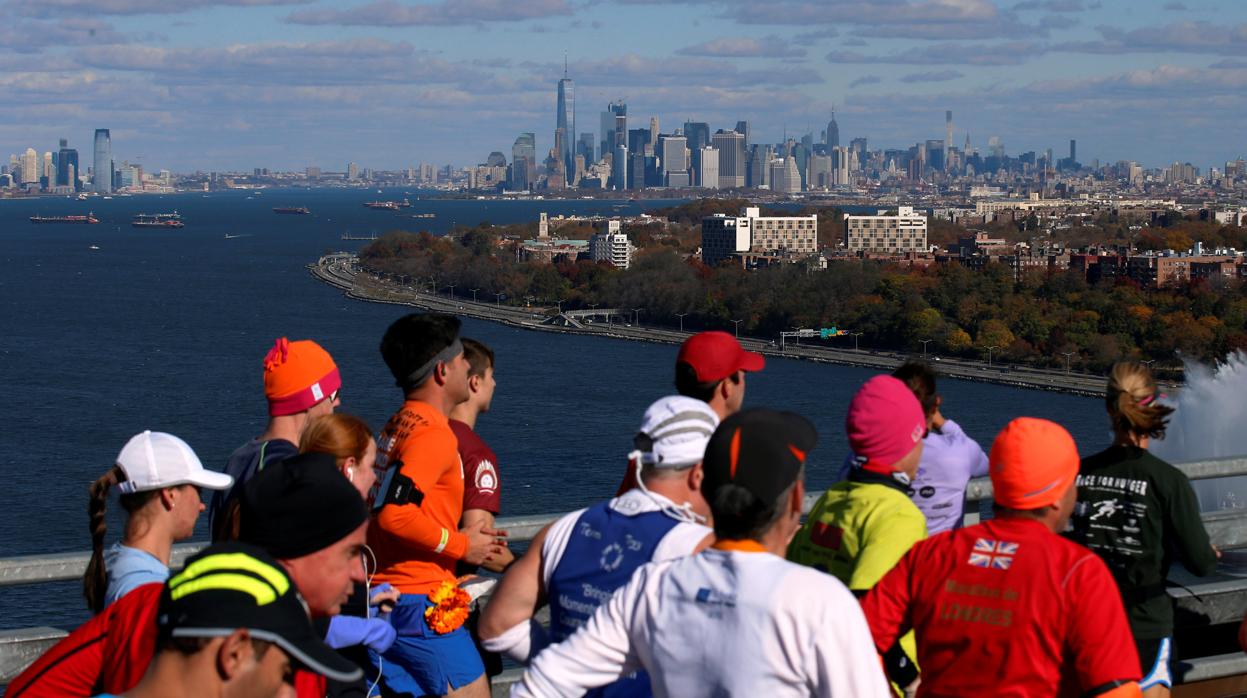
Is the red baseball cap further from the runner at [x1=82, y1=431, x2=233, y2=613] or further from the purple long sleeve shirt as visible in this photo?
the runner at [x1=82, y1=431, x2=233, y2=613]

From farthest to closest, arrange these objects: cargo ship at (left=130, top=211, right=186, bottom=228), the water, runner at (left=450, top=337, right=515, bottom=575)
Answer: cargo ship at (left=130, top=211, right=186, bottom=228) < the water < runner at (left=450, top=337, right=515, bottom=575)

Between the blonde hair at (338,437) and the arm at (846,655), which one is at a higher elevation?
the blonde hair at (338,437)

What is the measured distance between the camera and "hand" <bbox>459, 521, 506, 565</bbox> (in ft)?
7.97

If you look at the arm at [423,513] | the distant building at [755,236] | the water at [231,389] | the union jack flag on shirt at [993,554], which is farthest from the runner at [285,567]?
the distant building at [755,236]

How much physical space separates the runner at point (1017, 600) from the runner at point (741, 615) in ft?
0.96

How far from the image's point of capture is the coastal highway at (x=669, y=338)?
41500 mm

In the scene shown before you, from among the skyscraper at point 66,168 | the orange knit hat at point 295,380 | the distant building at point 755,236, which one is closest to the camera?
the orange knit hat at point 295,380

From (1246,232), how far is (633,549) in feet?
240

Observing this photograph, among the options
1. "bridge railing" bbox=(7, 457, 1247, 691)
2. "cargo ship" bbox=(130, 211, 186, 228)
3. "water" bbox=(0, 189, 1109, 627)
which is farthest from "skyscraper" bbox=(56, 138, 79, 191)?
"bridge railing" bbox=(7, 457, 1247, 691)

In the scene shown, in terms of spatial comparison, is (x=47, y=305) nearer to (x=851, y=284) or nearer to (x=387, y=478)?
(x=851, y=284)

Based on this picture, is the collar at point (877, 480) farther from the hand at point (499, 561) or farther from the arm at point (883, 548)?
the hand at point (499, 561)

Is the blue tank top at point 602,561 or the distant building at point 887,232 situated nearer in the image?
the blue tank top at point 602,561

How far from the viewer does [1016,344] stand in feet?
150

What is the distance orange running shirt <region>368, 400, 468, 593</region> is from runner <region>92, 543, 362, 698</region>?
36.3 inches
